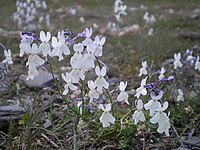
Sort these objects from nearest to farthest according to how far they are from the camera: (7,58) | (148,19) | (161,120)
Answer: (161,120) < (7,58) < (148,19)

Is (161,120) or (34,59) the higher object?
(34,59)

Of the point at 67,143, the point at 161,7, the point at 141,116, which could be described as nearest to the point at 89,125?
the point at 67,143

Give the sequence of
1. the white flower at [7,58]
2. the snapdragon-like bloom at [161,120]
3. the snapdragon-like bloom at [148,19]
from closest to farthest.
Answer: the snapdragon-like bloom at [161,120], the white flower at [7,58], the snapdragon-like bloom at [148,19]

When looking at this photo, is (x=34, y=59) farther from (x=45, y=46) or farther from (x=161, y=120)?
(x=161, y=120)

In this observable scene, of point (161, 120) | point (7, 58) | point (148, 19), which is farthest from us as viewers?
point (148, 19)

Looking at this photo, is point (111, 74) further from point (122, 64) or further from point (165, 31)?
point (165, 31)

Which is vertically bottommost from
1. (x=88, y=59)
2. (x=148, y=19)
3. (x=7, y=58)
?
(x=148, y=19)

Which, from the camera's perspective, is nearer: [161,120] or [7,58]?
[161,120]

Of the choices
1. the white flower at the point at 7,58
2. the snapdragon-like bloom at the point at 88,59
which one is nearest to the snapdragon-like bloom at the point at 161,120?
the snapdragon-like bloom at the point at 88,59

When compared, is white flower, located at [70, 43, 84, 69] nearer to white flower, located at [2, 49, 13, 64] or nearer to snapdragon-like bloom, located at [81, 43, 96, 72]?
snapdragon-like bloom, located at [81, 43, 96, 72]

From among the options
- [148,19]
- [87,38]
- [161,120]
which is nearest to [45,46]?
[87,38]

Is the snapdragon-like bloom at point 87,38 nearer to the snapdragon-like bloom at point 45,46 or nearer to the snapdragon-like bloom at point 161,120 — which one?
the snapdragon-like bloom at point 45,46

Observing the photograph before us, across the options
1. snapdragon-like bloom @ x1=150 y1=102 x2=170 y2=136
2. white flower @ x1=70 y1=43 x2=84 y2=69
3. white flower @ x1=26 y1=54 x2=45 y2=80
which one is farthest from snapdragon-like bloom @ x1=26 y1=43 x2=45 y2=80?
snapdragon-like bloom @ x1=150 y1=102 x2=170 y2=136
